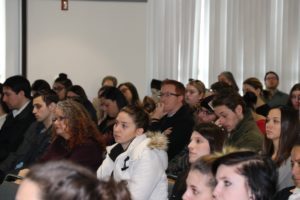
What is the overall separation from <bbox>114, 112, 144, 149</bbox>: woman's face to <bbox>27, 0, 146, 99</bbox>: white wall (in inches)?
221

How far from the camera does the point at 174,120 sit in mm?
5414

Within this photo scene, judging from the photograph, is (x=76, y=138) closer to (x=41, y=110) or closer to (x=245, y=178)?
(x=41, y=110)

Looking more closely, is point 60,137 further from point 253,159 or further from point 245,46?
point 245,46

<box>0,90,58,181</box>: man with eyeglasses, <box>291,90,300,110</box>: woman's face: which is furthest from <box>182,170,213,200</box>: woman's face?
<box>291,90,300,110</box>: woman's face

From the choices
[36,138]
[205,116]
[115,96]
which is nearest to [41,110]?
[36,138]

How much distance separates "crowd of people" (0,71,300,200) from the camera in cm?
157

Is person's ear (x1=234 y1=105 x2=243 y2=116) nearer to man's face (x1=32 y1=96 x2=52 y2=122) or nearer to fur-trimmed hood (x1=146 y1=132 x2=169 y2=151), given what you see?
fur-trimmed hood (x1=146 y1=132 x2=169 y2=151)

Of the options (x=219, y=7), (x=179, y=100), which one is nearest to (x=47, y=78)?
(x=219, y=7)

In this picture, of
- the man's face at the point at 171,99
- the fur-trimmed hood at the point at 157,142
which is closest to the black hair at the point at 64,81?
the man's face at the point at 171,99

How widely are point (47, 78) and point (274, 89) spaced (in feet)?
11.7

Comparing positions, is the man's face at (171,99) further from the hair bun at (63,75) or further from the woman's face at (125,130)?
the hair bun at (63,75)

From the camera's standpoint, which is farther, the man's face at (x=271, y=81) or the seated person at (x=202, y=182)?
the man's face at (x=271, y=81)

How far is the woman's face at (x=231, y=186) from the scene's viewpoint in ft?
7.70

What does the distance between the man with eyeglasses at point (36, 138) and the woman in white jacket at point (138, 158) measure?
1.24m
